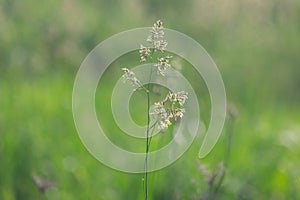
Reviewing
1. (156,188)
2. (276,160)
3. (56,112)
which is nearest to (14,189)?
(156,188)

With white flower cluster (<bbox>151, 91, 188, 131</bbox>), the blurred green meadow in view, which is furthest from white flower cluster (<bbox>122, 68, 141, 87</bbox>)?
the blurred green meadow

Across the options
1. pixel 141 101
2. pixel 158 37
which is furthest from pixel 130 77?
pixel 141 101

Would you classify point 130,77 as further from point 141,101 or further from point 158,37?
point 141,101

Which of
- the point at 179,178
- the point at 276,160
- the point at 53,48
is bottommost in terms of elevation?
the point at 179,178

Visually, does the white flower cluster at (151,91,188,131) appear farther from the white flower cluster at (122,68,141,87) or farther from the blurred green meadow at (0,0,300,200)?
the blurred green meadow at (0,0,300,200)

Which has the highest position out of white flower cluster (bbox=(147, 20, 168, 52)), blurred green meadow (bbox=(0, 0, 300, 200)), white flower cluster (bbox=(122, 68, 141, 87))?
blurred green meadow (bbox=(0, 0, 300, 200))

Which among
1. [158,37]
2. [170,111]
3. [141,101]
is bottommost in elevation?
[170,111]

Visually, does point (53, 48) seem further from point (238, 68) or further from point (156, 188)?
point (238, 68)
